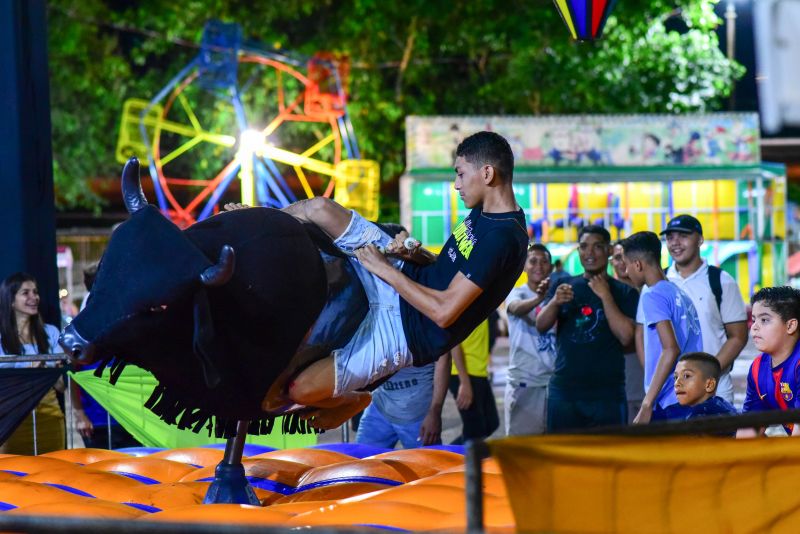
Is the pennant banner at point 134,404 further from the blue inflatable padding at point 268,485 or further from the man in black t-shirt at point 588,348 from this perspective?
the man in black t-shirt at point 588,348

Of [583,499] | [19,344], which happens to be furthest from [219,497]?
[19,344]

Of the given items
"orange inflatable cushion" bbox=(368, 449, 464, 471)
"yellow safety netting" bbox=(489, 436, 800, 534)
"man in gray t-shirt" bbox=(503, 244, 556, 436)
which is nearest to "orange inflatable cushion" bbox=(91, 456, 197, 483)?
"orange inflatable cushion" bbox=(368, 449, 464, 471)

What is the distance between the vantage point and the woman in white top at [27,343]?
7051mm

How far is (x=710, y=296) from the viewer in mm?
7059

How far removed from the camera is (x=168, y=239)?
164 inches

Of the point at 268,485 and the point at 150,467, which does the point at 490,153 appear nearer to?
the point at 268,485

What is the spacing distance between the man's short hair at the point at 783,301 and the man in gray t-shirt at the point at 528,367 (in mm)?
2510

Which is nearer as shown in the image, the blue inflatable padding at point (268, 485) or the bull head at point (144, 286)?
the bull head at point (144, 286)

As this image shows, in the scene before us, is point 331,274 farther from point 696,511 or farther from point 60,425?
point 60,425

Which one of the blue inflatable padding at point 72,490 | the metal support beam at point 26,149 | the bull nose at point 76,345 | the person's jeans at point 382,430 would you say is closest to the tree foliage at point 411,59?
the metal support beam at point 26,149

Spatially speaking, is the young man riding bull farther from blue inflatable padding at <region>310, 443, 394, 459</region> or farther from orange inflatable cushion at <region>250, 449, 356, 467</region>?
blue inflatable padding at <region>310, 443, 394, 459</region>

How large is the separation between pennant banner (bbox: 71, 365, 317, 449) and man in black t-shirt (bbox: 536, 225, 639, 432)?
178cm

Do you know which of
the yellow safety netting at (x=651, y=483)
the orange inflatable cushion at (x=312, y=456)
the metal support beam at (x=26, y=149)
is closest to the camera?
the yellow safety netting at (x=651, y=483)

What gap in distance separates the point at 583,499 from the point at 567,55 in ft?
66.8
